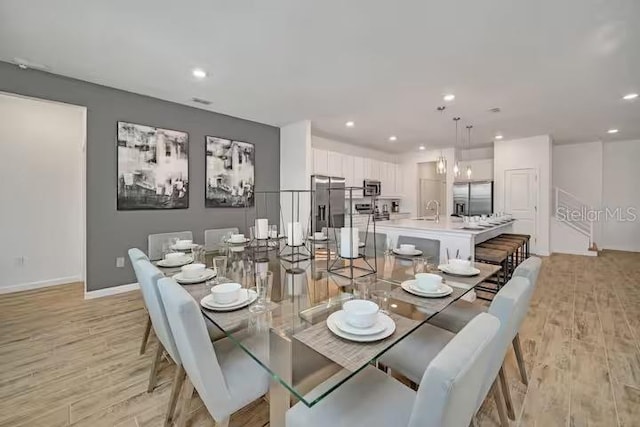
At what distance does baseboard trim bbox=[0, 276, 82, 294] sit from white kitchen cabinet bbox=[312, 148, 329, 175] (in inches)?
165

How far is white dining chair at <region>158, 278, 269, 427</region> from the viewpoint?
3.68 ft

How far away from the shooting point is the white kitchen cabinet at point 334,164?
19.1 feet

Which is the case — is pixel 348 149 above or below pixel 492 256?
above

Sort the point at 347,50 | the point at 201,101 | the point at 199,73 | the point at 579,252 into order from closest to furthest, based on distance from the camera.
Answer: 1. the point at 347,50
2. the point at 199,73
3. the point at 201,101
4. the point at 579,252

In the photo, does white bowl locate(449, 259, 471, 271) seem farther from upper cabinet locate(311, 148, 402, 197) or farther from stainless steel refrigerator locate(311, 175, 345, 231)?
upper cabinet locate(311, 148, 402, 197)

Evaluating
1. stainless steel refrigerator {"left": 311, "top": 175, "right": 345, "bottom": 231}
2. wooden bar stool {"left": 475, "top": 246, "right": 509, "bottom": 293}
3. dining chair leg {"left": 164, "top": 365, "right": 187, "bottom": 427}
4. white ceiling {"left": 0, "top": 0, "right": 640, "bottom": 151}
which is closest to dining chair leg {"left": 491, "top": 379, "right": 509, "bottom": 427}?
dining chair leg {"left": 164, "top": 365, "right": 187, "bottom": 427}

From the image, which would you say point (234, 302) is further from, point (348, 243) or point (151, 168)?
point (151, 168)

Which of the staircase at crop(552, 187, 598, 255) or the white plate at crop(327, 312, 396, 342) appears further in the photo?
the staircase at crop(552, 187, 598, 255)

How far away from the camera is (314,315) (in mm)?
1360

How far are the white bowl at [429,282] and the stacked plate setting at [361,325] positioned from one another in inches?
17.9

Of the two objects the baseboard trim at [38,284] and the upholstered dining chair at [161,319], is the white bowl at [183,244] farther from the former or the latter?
the baseboard trim at [38,284]

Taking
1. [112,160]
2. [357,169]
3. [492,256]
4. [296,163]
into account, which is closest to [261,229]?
[112,160]

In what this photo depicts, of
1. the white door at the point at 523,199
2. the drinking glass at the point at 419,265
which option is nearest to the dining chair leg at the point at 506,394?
the drinking glass at the point at 419,265

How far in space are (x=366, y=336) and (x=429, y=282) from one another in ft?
2.12
